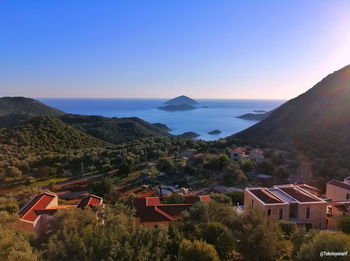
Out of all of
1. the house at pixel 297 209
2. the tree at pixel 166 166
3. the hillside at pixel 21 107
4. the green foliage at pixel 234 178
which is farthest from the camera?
the hillside at pixel 21 107

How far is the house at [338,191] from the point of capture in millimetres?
17312

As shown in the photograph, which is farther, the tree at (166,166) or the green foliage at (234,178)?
the tree at (166,166)

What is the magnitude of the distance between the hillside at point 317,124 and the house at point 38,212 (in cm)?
2842

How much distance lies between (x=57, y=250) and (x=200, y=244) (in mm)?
3865

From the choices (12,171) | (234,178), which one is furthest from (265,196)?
(12,171)

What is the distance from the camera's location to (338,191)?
17734 mm

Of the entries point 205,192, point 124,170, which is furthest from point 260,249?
point 124,170

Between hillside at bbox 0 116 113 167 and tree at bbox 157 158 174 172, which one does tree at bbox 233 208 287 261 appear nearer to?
tree at bbox 157 158 174 172

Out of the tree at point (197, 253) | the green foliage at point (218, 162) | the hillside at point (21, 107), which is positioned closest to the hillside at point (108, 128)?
the hillside at point (21, 107)

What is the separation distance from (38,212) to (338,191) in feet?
63.8

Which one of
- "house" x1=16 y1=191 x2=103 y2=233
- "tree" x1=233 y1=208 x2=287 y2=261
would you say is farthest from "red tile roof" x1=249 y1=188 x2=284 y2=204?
"house" x1=16 y1=191 x2=103 y2=233

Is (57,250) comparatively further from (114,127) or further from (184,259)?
(114,127)

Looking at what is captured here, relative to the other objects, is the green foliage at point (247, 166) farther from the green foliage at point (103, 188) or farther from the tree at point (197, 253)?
the tree at point (197, 253)

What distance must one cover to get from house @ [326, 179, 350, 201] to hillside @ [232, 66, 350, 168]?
1194 cm
